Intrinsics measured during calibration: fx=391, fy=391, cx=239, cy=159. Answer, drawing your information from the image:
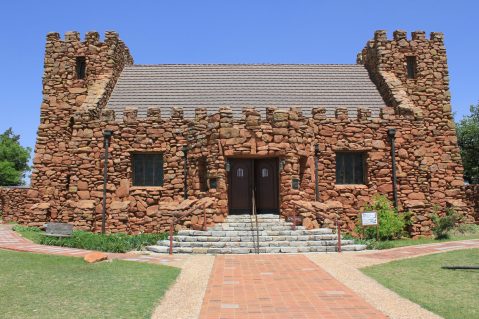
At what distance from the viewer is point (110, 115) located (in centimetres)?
1808

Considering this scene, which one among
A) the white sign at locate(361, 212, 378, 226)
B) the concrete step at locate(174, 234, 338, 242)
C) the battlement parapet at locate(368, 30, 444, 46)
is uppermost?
the battlement parapet at locate(368, 30, 444, 46)

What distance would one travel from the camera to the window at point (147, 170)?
1809cm

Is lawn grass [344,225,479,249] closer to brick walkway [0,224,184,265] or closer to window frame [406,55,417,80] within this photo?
brick walkway [0,224,184,265]

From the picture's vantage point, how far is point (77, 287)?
25.3ft

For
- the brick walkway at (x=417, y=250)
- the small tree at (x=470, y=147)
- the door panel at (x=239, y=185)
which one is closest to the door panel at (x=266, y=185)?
the door panel at (x=239, y=185)

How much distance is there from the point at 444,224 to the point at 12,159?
170 feet

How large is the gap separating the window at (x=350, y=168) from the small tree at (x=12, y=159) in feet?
143

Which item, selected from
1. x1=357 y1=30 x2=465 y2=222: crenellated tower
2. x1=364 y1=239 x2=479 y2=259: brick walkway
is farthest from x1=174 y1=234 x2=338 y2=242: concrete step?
x1=357 y1=30 x2=465 y2=222: crenellated tower

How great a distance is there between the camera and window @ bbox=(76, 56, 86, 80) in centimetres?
2156

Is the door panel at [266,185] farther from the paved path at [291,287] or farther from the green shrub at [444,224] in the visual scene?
the green shrub at [444,224]

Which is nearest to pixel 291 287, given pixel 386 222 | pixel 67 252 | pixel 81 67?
pixel 67 252

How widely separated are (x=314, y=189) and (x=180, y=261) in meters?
7.58

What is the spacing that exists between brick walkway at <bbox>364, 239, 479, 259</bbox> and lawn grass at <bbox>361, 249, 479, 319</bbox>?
822 millimetres

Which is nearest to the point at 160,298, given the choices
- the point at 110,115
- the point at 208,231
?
the point at 208,231
